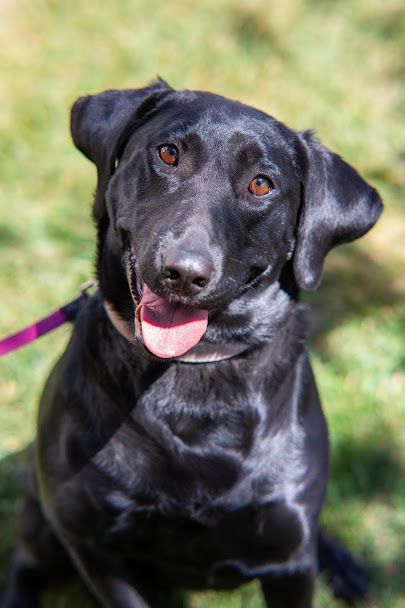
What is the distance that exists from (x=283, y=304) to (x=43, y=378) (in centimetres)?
167

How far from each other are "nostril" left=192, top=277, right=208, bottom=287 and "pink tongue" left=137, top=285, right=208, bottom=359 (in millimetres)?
136

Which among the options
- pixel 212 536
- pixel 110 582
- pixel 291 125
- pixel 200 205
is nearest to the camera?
pixel 200 205

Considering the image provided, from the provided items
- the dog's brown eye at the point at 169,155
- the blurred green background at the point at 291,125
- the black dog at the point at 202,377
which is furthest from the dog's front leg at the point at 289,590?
the dog's brown eye at the point at 169,155

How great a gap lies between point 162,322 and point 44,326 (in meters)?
0.61

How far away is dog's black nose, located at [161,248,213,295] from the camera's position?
6.93 ft

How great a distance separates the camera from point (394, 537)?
3.33 meters

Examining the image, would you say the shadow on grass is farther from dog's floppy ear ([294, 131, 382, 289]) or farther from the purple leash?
dog's floppy ear ([294, 131, 382, 289])

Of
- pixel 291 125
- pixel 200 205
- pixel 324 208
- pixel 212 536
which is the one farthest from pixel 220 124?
pixel 291 125

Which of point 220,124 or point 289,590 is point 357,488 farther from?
point 220,124

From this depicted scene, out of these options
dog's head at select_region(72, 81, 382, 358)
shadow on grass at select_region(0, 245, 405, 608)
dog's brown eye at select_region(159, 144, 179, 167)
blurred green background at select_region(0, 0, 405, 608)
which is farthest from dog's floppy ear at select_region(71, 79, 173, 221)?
blurred green background at select_region(0, 0, 405, 608)

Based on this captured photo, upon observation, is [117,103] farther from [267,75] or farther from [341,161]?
[267,75]

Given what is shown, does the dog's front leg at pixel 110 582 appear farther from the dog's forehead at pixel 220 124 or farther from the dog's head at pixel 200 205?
the dog's forehead at pixel 220 124

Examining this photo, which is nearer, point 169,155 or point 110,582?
point 169,155

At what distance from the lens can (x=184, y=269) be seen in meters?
2.12
